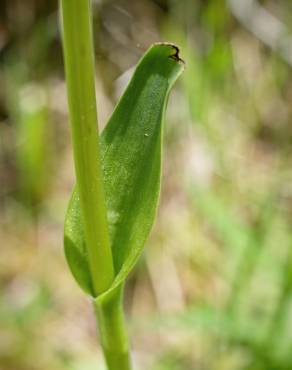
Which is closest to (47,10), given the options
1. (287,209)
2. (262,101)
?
(262,101)

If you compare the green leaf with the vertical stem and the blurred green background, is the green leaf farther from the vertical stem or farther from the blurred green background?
the blurred green background

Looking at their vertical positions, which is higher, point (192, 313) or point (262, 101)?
point (262, 101)

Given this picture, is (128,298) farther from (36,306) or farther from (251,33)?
(251,33)

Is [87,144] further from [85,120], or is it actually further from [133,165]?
[133,165]

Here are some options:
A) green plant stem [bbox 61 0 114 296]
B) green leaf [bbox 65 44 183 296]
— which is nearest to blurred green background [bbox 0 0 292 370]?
green leaf [bbox 65 44 183 296]

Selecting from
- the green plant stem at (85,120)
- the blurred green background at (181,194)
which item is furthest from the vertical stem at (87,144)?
the blurred green background at (181,194)
